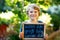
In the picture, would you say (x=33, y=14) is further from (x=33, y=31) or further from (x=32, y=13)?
(x=33, y=31)

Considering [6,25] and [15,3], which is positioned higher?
[15,3]

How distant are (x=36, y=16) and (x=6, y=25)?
0.76 feet

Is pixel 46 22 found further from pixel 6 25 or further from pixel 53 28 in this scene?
pixel 6 25

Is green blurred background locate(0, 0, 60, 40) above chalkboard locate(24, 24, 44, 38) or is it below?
above

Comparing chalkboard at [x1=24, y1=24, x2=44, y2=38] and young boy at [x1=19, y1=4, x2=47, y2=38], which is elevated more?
young boy at [x1=19, y1=4, x2=47, y2=38]

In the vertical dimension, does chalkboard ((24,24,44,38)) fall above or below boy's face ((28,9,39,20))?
below

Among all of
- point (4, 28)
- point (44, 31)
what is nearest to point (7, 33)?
point (4, 28)

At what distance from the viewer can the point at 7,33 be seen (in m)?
1.56

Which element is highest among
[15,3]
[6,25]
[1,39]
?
[15,3]

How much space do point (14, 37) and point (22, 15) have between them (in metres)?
0.17

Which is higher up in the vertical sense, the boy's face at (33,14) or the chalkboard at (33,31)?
the boy's face at (33,14)

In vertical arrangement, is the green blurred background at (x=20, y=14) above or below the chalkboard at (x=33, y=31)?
above

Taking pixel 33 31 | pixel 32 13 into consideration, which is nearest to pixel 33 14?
pixel 32 13

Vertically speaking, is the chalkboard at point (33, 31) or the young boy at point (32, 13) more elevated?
the young boy at point (32, 13)
